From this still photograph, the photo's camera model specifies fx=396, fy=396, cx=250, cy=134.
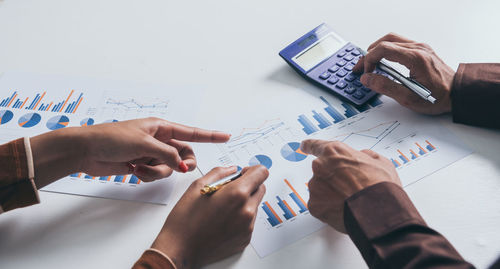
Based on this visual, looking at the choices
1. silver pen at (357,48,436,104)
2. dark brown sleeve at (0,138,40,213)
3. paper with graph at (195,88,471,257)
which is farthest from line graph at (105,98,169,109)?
silver pen at (357,48,436,104)

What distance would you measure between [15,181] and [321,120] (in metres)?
0.52

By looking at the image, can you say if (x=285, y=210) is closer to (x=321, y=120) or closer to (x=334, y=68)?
(x=321, y=120)

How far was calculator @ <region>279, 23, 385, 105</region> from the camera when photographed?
788 millimetres

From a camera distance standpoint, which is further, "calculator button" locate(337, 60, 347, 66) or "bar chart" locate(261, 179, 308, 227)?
"calculator button" locate(337, 60, 347, 66)

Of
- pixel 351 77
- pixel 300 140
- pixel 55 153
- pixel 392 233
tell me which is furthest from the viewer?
pixel 351 77

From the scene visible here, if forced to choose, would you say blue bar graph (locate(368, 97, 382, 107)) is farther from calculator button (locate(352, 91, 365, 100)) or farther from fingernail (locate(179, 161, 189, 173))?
fingernail (locate(179, 161, 189, 173))

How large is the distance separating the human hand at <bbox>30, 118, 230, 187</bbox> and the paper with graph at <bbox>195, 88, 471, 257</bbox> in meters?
0.09

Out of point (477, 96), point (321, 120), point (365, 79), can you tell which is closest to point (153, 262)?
point (321, 120)

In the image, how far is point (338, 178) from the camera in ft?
1.89

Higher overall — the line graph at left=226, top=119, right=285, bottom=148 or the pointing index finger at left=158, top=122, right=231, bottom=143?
the pointing index finger at left=158, top=122, right=231, bottom=143

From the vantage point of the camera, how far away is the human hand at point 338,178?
565 millimetres

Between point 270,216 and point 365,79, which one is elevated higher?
point 365,79

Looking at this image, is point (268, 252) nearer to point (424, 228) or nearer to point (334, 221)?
point (334, 221)

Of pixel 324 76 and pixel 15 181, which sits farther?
pixel 324 76
